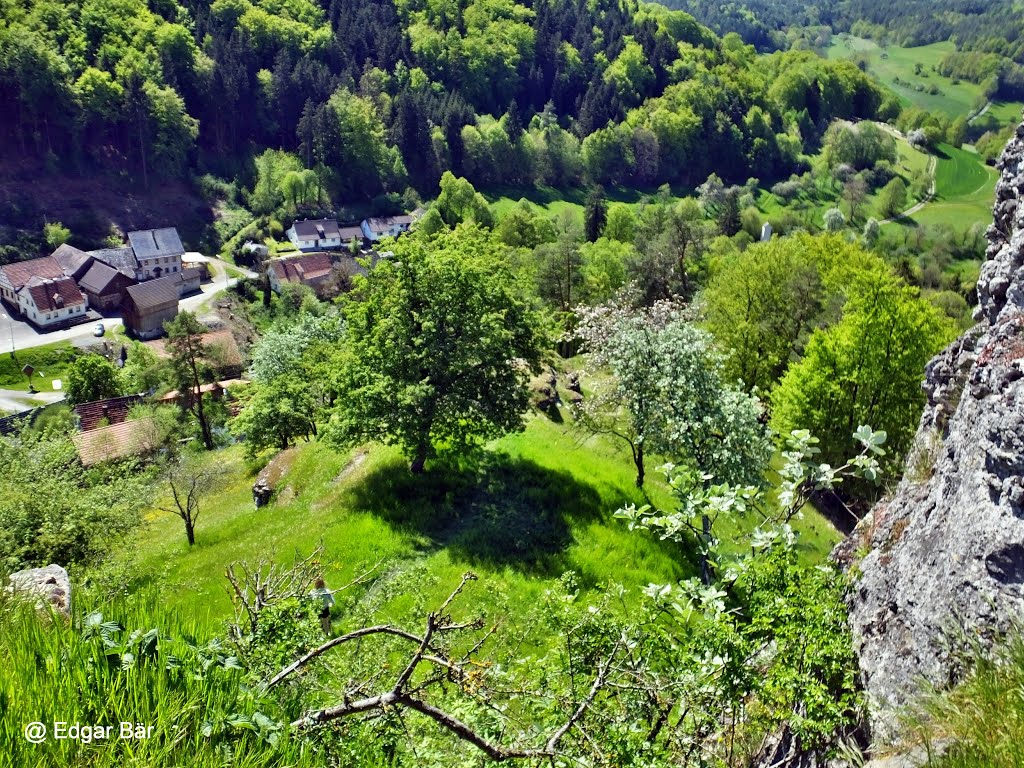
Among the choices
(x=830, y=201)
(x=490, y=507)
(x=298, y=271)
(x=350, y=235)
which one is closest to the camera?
(x=490, y=507)

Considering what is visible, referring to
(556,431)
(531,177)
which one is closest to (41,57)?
(531,177)

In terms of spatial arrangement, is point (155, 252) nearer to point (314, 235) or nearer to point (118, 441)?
point (314, 235)

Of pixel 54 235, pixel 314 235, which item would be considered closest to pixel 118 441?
pixel 54 235

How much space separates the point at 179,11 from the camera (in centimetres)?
12738

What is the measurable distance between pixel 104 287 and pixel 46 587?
3346 inches

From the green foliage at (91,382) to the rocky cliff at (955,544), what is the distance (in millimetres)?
59039

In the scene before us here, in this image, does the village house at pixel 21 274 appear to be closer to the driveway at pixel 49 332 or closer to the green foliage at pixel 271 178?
the driveway at pixel 49 332

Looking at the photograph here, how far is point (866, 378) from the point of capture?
92.4 ft

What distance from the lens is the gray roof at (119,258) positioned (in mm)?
85562

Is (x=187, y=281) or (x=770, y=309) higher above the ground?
(x=770, y=309)

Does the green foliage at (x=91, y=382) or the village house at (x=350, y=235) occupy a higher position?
the green foliage at (x=91, y=382)

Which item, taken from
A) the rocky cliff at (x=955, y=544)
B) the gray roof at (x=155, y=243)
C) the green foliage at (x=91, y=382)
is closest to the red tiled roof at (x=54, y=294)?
the gray roof at (x=155, y=243)

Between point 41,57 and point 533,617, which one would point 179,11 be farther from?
point 533,617

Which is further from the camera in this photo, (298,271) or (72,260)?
(298,271)
